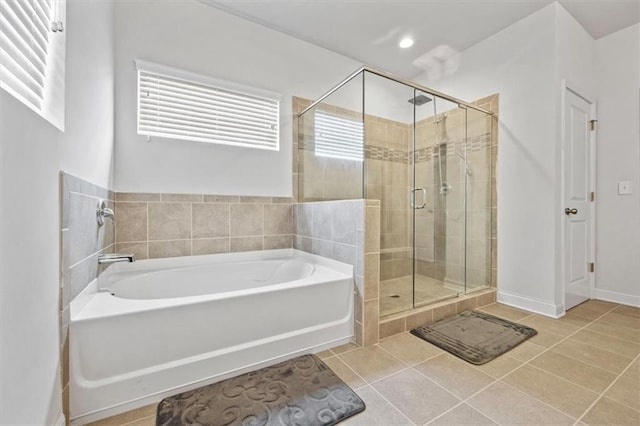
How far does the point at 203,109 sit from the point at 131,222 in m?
1.09

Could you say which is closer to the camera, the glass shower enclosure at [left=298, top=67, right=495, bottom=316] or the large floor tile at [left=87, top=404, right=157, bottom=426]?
the large floor tile at [left=87, top=404, right=157, bottom=426]

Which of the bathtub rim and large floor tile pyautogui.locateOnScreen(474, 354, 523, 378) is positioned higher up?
the bathtub rim

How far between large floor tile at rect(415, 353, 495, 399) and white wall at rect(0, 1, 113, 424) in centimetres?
163

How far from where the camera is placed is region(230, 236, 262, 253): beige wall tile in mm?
2391

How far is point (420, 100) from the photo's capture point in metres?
2.56

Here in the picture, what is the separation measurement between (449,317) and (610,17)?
10.2 feet

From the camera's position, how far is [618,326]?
6.66ft

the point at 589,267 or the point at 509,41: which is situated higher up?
the point at 509,41

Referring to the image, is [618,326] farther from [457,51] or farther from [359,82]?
[457,51]

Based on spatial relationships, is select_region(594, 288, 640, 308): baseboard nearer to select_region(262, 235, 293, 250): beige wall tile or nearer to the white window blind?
the white window blind

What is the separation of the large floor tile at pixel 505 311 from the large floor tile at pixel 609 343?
1.21 ft

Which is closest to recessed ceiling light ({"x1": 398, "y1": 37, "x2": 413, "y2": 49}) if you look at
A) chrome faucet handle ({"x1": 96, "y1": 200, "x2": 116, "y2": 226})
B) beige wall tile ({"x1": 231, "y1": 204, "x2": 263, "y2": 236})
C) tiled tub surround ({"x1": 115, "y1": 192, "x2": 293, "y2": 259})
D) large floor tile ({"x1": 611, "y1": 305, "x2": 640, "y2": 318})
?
tiled tub surround ({"x1": 115, "y1": 192, "x2": 293, "y2": 259})

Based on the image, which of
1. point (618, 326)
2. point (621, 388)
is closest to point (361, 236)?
point (621, 388)

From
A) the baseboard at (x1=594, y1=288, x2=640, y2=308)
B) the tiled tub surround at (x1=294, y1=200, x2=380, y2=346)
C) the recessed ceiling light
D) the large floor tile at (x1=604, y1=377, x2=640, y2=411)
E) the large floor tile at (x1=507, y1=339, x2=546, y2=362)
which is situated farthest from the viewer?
the recessed ceiling light
